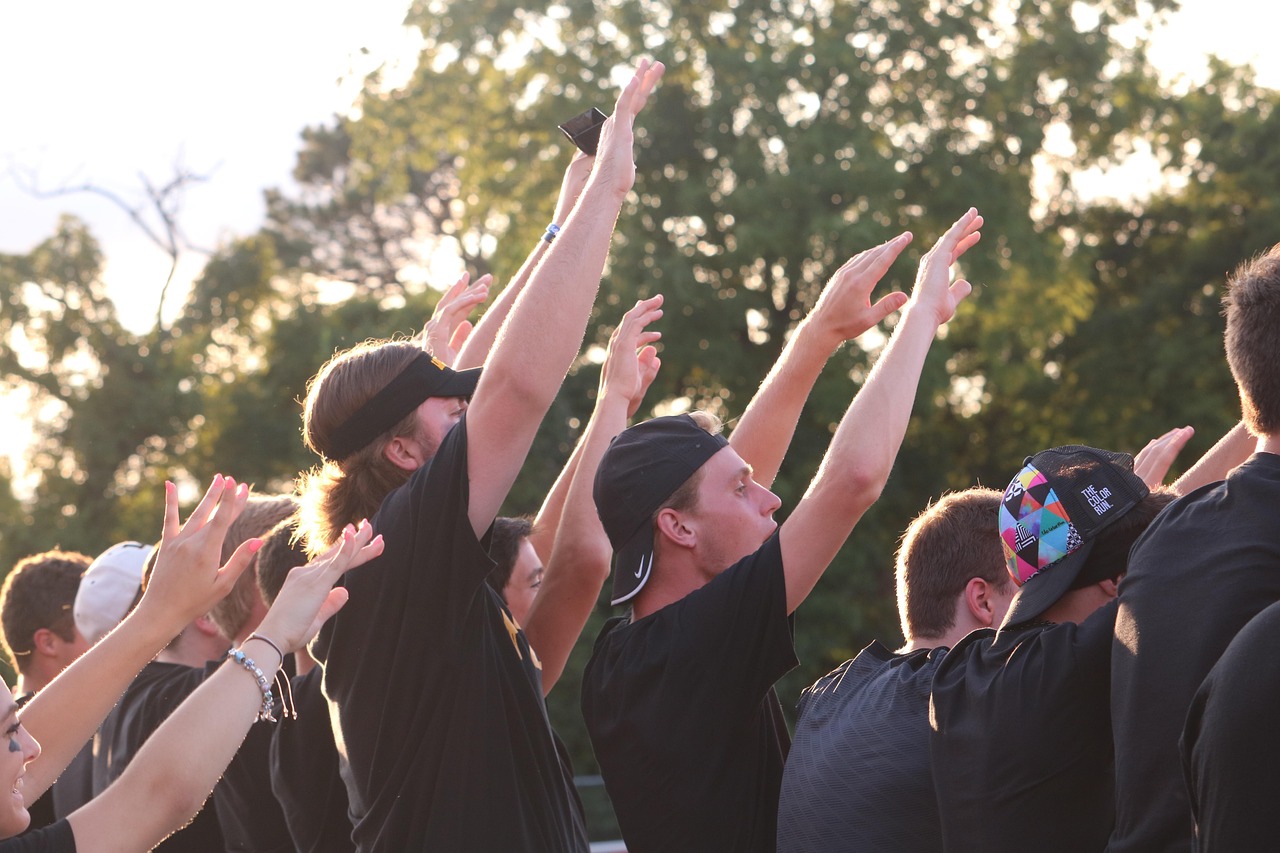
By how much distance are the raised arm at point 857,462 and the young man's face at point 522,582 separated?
1.66 metres

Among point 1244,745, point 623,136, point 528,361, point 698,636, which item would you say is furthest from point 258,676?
point 1244,745

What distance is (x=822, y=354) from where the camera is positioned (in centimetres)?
396

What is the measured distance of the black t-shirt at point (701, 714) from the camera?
327cm

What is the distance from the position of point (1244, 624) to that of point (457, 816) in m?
1.70

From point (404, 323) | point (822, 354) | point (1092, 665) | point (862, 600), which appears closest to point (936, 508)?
point (822, 354)

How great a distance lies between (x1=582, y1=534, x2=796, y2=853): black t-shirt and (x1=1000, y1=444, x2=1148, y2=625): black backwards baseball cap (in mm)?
539

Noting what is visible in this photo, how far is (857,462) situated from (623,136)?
36.5 inches

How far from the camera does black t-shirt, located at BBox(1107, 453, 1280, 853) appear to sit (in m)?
2.26

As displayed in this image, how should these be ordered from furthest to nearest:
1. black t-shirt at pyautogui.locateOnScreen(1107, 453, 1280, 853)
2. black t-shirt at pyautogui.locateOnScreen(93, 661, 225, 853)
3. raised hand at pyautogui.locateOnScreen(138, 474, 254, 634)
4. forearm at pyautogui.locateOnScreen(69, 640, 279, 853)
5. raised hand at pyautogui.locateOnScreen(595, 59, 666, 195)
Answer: black t-shirt at pyautogui.locateOnScreen(93, 661, 225, 853) → raised hand at pyautogui.locateOnScreen(595, 59, 666, 195) → raised hand at pyautogui.locateOnScreen(138, 474, 254, 634) → forearm at pyautogui.locateOnScreen(69, 640, 279, 853) → black t-shirt at pyautogui.locateOnScreen(1107, 453, 1280, 853)

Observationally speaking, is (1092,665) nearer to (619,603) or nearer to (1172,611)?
(1172,611)

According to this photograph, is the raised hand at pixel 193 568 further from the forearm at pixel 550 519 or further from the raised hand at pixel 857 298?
the forearm at pixel 550 519

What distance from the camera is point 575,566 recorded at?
411 centimetres

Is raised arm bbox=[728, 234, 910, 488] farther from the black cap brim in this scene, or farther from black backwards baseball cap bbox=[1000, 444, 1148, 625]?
the black cap brim

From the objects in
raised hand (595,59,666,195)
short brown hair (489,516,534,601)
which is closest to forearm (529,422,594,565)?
short brown hair (489,516,534,601)
